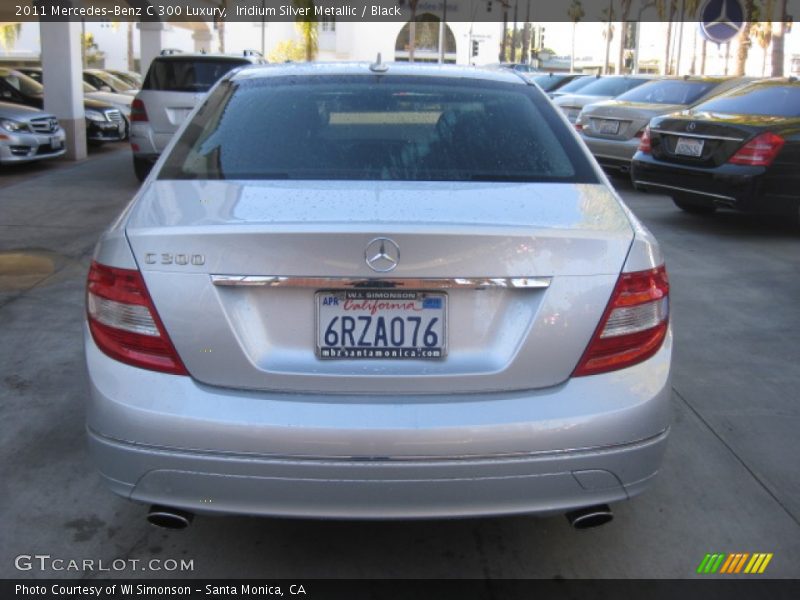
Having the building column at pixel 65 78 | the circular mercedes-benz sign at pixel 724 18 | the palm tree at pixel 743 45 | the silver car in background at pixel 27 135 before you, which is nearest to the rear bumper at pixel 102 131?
the building column at pixel 65 78

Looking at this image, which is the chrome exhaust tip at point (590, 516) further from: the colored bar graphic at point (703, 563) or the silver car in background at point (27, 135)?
the silver car in background at point (27, 135)

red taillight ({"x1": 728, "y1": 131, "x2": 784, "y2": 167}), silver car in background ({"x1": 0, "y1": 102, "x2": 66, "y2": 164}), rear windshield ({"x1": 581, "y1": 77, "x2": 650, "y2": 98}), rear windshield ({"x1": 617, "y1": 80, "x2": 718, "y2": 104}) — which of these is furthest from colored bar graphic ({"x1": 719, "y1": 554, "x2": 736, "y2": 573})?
rear windshield ({"x1": 581, "y1": 77, "x2": 650, "y2": 98})

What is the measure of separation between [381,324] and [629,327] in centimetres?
75

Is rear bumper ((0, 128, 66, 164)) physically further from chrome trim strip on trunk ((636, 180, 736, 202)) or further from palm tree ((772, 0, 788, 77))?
palm tree ((772, 0, 788, 77))

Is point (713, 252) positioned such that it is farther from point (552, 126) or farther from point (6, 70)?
point (6, 70)

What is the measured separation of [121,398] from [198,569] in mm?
800

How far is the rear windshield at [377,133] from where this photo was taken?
325 cm

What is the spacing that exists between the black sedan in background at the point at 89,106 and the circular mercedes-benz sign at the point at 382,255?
16.1 metres

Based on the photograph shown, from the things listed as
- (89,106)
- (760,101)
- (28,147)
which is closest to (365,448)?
(760,101)

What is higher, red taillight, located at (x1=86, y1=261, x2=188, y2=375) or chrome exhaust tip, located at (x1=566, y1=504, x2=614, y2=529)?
red taillight, located at (x1=86, y1=261, x2=188, y2=375)

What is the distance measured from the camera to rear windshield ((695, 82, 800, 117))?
942 centimetres

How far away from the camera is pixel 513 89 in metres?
3.88

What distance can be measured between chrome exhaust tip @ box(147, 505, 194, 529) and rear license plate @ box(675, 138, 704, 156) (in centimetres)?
767

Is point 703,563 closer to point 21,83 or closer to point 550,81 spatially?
point 21,83
